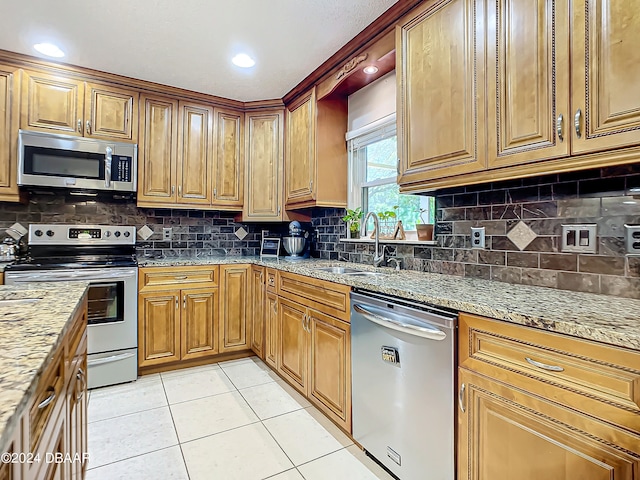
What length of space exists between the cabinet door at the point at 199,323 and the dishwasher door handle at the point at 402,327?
159cm

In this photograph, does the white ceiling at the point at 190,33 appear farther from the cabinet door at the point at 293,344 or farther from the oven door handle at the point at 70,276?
the cabinet door at the point at 293,344

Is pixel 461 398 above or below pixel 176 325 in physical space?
above

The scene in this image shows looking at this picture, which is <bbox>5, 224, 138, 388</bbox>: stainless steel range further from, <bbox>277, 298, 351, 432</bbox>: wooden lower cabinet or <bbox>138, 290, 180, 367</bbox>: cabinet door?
<bbox>277, 298, 351, 432</bbox>: wooden lower cabinet

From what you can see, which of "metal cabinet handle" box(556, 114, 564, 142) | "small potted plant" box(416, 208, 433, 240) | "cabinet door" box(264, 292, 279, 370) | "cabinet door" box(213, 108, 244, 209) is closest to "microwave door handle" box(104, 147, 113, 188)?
"cabinet door" box(213, 108, 244, 209)

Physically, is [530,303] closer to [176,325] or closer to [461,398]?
[461,398]

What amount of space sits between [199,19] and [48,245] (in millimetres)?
2141

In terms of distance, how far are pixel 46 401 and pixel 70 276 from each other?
6.48 feet

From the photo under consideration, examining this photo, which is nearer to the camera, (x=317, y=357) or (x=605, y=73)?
(x=605, y=73)

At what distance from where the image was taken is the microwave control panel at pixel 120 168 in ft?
8.89

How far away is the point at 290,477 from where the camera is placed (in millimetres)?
1549

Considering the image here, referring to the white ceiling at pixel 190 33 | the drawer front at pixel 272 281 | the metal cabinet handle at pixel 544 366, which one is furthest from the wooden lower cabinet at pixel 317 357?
the white ceiling at pixel 190 33

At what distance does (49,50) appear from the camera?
237cm

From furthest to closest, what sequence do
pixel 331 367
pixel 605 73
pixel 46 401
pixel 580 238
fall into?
1. pixel 331 367
2. pixel 580 238
3. pixel 605 73
4. pixel 46 401

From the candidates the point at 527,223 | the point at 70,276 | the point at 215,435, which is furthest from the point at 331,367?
the point at 70,276
